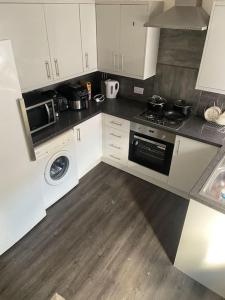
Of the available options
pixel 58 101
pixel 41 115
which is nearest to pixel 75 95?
pixel 58 101

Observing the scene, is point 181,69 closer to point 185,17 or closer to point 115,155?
point 185,17

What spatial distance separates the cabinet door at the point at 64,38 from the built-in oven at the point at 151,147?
986 mm

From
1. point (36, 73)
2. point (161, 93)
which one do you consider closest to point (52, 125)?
point (36, 73)

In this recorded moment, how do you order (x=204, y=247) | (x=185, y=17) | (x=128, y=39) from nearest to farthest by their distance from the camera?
(x=204, y=247), (x=185, y=17), (x=128, y=39)

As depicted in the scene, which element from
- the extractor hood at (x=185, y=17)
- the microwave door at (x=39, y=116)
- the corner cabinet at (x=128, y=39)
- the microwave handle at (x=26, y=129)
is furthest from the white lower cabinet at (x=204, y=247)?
the corner cabinet at (x=128, y=39)

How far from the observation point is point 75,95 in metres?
2.71

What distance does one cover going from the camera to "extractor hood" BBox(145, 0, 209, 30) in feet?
6.48

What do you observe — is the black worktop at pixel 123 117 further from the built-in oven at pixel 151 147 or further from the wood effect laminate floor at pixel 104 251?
the wood effect laminate floor at pixel 104 251

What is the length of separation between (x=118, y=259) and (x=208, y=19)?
2348 millimetres

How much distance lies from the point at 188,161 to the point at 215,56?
106cm

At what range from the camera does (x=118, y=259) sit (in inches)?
85.0

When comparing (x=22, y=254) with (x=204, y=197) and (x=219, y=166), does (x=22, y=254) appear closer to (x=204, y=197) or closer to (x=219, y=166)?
(x=204, y=197)

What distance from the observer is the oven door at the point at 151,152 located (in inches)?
104

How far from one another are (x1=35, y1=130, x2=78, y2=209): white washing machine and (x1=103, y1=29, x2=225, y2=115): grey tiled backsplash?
51.2 inches
